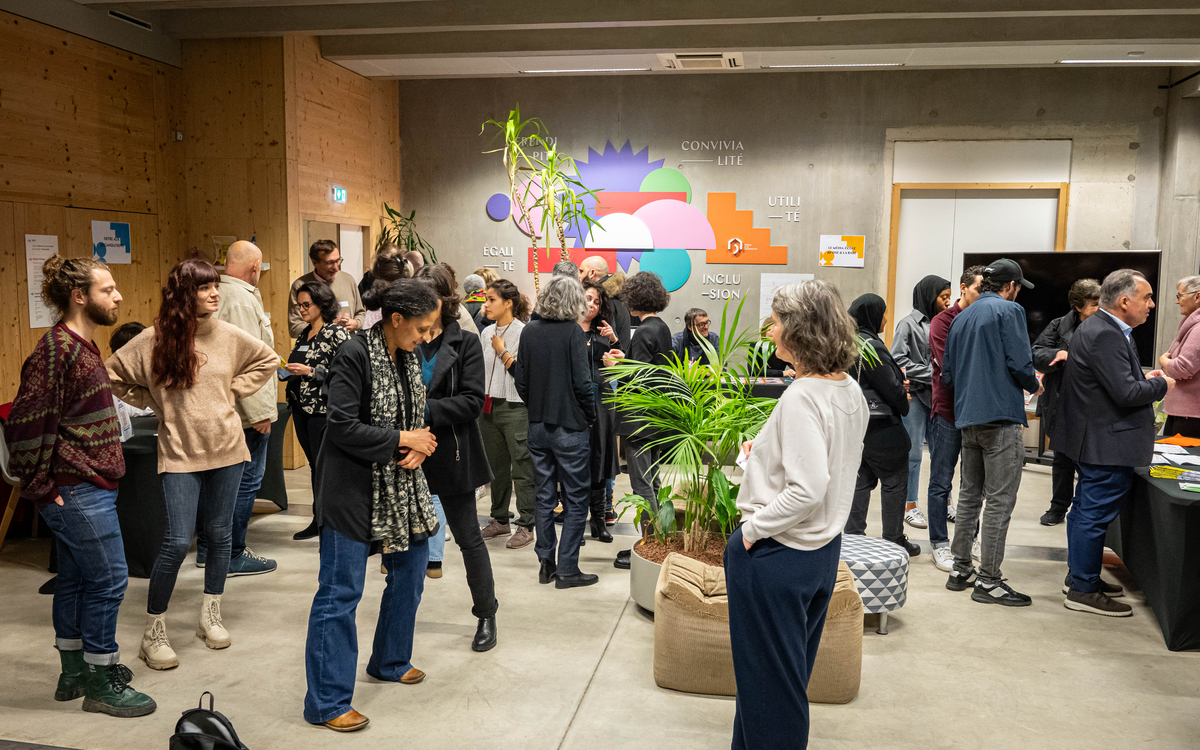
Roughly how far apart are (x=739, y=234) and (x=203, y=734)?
7063 mm

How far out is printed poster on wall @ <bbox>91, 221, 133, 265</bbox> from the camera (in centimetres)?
631

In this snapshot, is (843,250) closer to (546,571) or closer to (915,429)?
(915,429)

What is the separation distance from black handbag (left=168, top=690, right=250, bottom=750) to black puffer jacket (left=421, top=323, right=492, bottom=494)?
3.57 feet

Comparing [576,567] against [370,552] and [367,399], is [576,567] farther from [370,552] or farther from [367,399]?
→ [367,399]

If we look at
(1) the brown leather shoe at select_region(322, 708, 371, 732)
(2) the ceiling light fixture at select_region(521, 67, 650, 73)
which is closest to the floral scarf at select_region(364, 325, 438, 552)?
(1) the brown leather shoe at select_region(322, 708, 371, 732)

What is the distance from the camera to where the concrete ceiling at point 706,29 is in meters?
6.16

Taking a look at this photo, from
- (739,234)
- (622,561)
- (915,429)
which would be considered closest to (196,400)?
(622,561)

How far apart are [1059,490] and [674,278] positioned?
415cm

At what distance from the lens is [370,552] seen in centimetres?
303

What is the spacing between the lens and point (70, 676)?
3160mm

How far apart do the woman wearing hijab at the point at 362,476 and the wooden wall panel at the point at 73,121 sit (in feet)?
14.0

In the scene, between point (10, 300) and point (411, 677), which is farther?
point (10, 300)

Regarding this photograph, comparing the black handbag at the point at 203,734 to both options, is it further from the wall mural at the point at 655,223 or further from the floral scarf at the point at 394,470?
the wall mural at the point at 655,223

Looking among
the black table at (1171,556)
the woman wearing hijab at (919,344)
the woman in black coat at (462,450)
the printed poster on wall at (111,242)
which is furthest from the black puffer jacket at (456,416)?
the printed poster on wall at (111,242)
